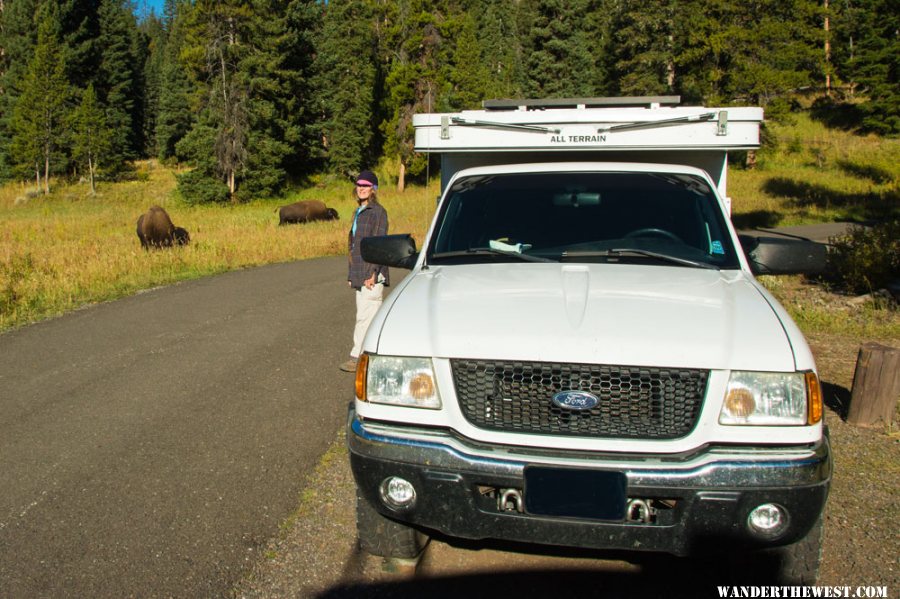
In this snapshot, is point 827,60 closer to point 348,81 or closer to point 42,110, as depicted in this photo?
point 348,81

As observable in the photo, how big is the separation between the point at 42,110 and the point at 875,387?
187 feet

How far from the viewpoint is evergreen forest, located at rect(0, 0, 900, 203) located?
153ft

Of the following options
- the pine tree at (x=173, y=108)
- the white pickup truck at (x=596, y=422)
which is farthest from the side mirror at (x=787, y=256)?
the pine tree at (x=173, y=108)

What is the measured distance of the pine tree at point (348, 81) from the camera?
5281 cm

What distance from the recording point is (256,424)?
6410 millimetres

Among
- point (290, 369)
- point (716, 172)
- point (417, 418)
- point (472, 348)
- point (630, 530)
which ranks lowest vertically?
point (290, 369)

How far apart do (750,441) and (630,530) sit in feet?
1.97

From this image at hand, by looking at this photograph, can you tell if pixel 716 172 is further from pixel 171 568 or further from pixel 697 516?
pixel 171 568

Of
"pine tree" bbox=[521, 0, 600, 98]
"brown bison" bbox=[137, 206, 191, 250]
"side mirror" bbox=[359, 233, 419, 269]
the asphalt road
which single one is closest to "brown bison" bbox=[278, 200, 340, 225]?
"brown bison" bbox=[137, 206, 191, 250]

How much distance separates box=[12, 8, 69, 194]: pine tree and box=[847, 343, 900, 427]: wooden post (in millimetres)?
54933

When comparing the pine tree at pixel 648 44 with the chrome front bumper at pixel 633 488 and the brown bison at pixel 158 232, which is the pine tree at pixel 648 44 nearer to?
the brown bison at pixel 158 232

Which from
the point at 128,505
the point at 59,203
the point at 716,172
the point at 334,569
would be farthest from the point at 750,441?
the point at 59,203

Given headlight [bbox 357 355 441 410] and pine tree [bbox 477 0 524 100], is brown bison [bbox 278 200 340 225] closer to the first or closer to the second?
headlight [bbox 357 355 441 410]

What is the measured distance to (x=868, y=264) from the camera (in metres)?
12.0
